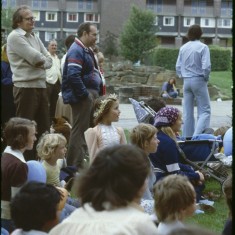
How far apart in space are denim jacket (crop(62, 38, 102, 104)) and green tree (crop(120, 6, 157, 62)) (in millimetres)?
49112

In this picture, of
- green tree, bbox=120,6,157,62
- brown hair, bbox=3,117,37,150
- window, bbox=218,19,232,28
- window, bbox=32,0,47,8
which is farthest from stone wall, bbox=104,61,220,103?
window, bbox=218,19,232,28

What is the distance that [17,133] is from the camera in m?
5.64

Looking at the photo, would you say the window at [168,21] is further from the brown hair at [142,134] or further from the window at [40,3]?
the brown hair at [142,134]

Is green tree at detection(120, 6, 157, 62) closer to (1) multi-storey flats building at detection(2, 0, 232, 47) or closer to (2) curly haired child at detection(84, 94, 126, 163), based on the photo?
(1) multi-storey flats building at detection(2, 0, 232, 47)

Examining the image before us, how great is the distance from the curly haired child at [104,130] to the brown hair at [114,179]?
11.2 feet

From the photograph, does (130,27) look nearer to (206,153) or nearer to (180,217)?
(206,153)

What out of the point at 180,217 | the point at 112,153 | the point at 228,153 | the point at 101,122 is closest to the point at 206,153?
the point at 228,153

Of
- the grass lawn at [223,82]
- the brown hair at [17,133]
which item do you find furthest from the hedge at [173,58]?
the brown hair at [17,133]

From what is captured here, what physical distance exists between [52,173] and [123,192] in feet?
9.55

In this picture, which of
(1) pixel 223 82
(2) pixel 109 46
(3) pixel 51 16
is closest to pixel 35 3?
(3) pixel 51 16

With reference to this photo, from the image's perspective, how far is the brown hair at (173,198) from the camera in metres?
4.41

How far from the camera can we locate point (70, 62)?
27.9 feet

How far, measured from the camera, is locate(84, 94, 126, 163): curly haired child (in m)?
7.16

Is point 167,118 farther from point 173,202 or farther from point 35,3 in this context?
point 35,3
